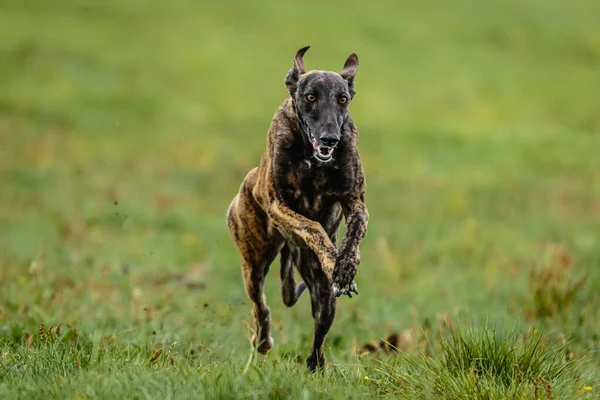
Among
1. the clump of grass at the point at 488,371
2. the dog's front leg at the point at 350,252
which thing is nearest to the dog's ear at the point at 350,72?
the dog's front leg at the point at 350,252

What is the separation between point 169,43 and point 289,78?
91.3ft

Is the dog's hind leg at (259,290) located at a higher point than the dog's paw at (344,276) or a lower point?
lower

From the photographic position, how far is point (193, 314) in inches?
397

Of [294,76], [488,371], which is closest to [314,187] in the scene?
[294,76]

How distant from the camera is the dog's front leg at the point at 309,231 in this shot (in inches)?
252

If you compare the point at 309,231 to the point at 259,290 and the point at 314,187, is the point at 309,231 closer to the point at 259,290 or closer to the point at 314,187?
the point at 314,187

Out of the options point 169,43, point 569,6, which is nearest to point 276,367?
point 169,43

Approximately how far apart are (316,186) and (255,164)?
48.9 feet

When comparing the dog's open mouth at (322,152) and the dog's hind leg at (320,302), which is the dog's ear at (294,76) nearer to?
the dog's open mouth at (322,152)

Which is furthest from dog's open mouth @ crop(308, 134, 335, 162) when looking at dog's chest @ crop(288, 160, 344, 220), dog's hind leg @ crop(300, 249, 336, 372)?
dog's hind leg @ crop(300, 249, 336, 372)

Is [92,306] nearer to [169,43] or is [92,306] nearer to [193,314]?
[193,314]

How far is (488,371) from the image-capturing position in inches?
225

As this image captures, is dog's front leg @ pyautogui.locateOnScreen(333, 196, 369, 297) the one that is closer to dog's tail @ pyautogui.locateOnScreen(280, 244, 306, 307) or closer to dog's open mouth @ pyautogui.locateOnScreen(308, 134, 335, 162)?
dog's open mouth @ pyautogui.locateOnScreen(308, 134, 335, 162)

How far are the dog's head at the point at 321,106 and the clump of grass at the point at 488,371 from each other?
62.2 inches
